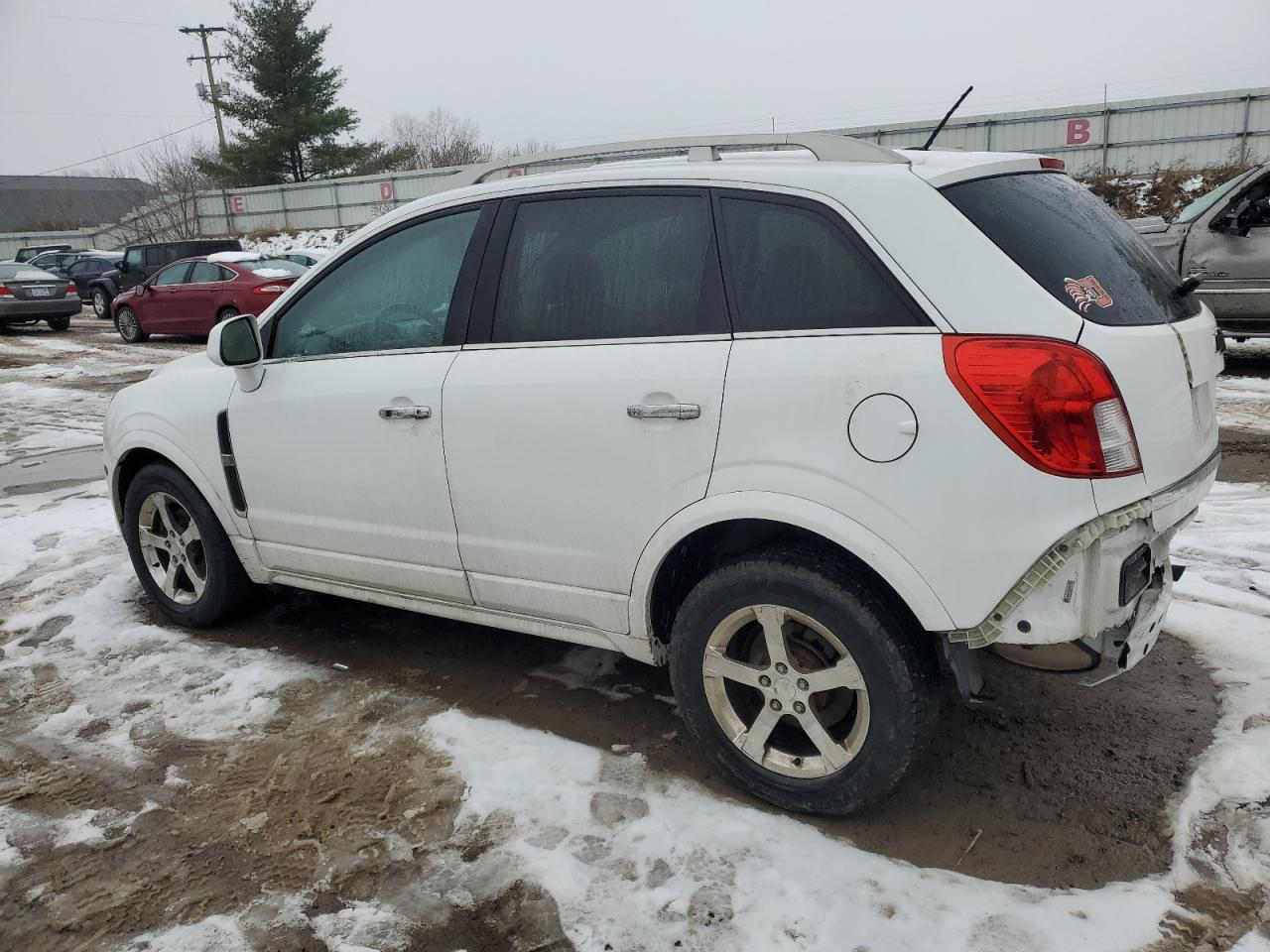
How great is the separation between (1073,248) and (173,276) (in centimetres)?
1727

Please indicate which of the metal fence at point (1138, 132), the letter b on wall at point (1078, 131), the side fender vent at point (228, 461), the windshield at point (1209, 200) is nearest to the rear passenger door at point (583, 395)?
the side fender vent at point (228, 461)

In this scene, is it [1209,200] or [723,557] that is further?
[1209,200]

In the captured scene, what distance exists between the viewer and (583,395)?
2.92m

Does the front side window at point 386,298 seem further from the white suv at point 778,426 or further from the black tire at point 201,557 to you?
the black tire at point 201,557

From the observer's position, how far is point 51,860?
9.08 ft

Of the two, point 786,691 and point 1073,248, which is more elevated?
point 1073,248

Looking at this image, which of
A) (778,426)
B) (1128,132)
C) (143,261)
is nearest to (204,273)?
(143,261)

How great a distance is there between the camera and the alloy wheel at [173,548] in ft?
14.3

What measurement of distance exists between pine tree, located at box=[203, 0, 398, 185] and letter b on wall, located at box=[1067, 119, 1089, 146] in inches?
1241

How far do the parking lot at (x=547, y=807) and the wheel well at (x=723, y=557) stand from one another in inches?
21.5

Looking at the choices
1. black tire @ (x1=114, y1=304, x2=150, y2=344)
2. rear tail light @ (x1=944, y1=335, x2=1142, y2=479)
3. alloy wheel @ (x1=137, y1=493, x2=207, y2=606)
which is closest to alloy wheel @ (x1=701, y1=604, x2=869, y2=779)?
rear tail light @ (x1=944, y1=335, x2=1142, y2=479)

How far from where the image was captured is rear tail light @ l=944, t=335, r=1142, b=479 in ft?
7.54

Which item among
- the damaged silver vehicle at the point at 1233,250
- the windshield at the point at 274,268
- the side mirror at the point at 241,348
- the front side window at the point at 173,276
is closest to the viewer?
the side mirror at the point at 241,348

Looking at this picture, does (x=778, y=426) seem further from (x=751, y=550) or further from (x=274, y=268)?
(x=274, y=268)
